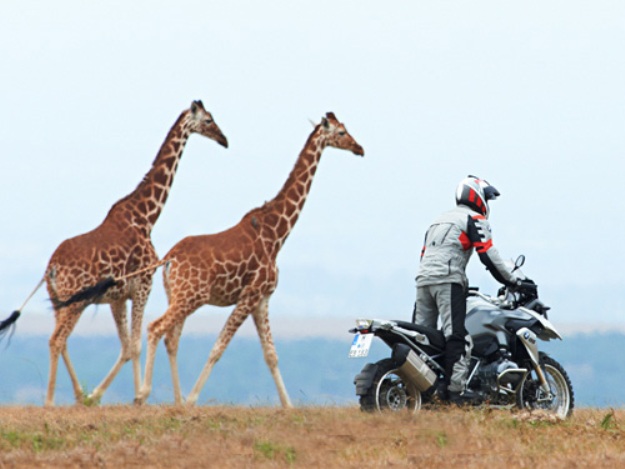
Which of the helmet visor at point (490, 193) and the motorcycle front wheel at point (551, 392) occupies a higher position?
the helmet visor at point (490, 193)

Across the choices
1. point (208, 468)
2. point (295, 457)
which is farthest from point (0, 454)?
point (295, 457)

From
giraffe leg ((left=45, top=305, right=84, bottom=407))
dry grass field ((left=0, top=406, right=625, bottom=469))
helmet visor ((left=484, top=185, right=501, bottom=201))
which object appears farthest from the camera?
giraffe leg ((left=45, top=305, right=84, bottom=407))

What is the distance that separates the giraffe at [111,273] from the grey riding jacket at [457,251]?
14.0 feet

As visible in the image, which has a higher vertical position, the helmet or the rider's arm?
the helmet

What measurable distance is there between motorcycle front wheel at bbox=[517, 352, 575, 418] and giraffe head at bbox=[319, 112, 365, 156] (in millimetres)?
4465

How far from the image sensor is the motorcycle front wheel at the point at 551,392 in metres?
13.0

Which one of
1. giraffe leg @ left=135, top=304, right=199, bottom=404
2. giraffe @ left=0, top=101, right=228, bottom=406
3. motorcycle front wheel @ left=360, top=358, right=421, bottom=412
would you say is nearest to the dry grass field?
motorcycle front wheel @ left=360, top=358, right=421, bottom=412

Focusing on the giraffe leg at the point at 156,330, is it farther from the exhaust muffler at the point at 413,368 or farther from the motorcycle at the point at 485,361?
the exhaust muffler at the point at 413,368

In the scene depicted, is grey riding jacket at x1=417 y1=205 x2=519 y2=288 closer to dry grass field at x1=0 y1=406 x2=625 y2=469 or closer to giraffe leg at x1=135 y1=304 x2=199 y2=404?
dry grass field at x1=0 y1=406 x2=625 y2=469

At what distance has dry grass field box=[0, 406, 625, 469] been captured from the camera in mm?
10305

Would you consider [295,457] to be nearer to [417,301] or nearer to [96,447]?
[96,447]

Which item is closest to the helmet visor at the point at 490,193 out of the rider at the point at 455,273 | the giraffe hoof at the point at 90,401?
the rider at the point at 455,273

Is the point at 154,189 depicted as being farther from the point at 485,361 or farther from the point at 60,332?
the point at 485,361

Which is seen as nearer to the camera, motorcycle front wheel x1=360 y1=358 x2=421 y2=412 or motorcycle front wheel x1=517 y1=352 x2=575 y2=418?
motorcycle front wheel x1=360 y1=358 x2=421 y2=412
